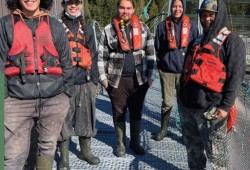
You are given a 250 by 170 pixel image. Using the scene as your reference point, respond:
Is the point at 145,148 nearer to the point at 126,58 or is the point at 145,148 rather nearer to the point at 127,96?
the point at 127,96

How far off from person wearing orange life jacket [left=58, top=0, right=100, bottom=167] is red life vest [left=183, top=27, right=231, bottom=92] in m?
1.18

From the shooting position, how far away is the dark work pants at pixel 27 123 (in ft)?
7.97

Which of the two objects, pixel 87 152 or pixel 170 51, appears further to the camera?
pixel 170 51

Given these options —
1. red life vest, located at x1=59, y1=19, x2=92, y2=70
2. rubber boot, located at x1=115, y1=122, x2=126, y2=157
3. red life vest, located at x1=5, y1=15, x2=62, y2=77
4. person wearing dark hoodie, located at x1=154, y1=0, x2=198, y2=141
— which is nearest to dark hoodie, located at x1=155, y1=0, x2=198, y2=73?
person wearing dark hoodie, located at x1=154, y1=0, x2=198, y2=141

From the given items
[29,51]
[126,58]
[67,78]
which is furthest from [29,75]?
[126,58]

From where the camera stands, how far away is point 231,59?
2424mm

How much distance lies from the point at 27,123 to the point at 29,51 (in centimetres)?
56

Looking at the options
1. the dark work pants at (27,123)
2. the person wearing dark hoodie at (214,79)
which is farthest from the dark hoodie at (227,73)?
the dark work pants at (27,123)

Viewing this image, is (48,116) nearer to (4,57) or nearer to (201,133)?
(4,57)

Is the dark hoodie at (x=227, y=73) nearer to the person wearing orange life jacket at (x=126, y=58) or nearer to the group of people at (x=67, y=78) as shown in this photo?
the group of people at (x=67, y=78)

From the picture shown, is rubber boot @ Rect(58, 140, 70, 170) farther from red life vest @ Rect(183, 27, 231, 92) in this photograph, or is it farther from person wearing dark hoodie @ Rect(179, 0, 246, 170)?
red life vest @ Rect(183, 27, 231, 92)

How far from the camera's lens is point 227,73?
2.49m

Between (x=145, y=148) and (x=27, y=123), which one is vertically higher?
(x=27, y=123)

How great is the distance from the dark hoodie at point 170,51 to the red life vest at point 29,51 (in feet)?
6.43
